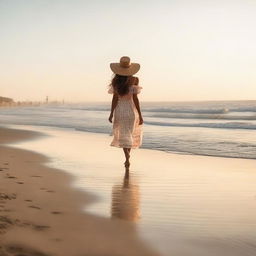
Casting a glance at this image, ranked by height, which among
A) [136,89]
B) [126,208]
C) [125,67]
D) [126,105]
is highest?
[125,67]

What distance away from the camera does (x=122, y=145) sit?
8.05 meters

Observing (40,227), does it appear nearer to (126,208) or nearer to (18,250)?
(18,250)

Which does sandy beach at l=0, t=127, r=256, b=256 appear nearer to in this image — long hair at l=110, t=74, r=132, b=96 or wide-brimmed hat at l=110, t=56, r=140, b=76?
long hair at l=110, t=74, r=132, b=96

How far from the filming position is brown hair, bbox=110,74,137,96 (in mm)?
7941

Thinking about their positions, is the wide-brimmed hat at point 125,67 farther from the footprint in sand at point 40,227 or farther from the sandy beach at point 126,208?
the footprint in sand at point 40,227

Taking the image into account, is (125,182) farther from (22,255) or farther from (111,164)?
(22,255)

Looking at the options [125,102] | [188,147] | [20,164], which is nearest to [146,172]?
[125,102]

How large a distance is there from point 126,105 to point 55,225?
462cm

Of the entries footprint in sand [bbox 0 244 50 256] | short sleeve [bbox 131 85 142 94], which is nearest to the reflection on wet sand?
footprint in sand [bbox 0 244 50 256]

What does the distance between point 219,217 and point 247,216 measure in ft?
1.03

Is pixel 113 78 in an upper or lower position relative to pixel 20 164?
upper

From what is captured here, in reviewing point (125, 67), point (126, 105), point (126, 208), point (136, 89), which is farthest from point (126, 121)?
point (126, 208)

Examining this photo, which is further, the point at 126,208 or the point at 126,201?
the point at 126,201

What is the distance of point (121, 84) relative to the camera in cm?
796
